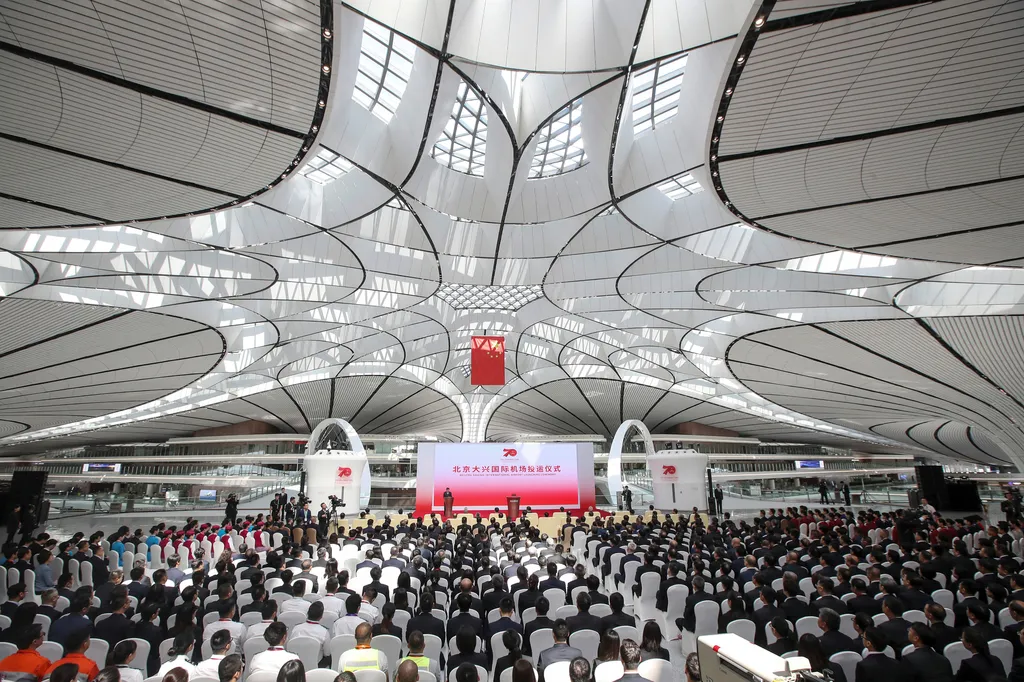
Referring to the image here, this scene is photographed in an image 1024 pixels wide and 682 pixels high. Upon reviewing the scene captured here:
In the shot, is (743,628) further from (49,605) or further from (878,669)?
(49,605)

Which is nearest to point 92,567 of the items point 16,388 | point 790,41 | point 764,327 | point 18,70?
point 18,70

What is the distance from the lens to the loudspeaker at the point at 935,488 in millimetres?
34781

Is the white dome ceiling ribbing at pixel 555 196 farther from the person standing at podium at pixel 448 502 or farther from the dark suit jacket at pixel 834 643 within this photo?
the person standing at podium at pixel 448 502

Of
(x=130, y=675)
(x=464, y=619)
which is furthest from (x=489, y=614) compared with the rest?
(x=130, y=675)

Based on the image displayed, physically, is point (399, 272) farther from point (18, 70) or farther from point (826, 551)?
point (826, 551)

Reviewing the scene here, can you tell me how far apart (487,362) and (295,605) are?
18681mm

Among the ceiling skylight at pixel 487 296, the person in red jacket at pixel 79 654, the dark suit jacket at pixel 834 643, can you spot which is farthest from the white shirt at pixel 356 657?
Answer: the ceiling skylight at pixel 487 296

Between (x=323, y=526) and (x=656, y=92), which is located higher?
(x=656, y=92)

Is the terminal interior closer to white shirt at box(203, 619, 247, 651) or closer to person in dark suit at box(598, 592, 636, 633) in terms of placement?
person in dark suit at box(598, 592, 636, 633)

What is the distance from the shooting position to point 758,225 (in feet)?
38.0

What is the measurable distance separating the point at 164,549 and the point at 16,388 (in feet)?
55.7

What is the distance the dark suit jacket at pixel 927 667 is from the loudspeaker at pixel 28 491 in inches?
1365

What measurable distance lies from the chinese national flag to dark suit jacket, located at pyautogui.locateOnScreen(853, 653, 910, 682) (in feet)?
68.3

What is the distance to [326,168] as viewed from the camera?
15.9m
